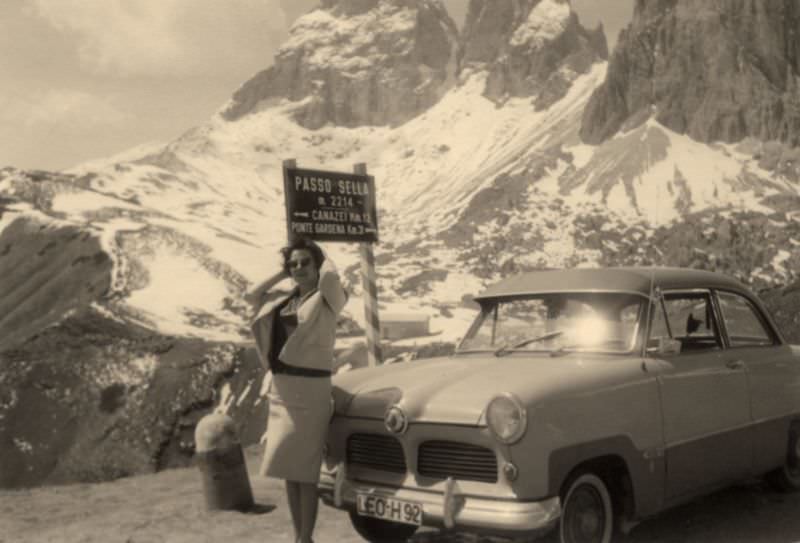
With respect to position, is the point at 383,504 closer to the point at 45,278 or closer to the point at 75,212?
the point at 45,278

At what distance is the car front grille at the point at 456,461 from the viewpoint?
4633 mm

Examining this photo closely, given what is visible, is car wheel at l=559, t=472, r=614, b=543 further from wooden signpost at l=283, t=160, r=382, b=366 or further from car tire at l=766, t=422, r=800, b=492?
wooden signpost at l=283, t=160, r=382, b=366

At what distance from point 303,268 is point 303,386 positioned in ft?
2.34

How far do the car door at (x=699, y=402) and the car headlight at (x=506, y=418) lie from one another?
1.27 m

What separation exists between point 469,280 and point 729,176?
3920cm

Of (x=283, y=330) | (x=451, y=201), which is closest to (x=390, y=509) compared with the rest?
(x=283, y=330)

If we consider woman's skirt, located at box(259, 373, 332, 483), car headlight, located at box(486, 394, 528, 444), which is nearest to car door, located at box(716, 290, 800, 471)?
car headlight, located at box(486, 394, 528, 444)

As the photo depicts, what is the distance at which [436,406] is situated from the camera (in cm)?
482

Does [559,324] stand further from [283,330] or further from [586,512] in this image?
[283,330]

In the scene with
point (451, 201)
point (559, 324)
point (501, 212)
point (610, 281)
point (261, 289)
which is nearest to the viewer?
point (261, 289)

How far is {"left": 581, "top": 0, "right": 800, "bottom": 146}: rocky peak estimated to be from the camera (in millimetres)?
120500

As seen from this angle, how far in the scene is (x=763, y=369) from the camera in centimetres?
634

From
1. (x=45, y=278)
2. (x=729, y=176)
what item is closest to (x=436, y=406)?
(x=45, y=278)

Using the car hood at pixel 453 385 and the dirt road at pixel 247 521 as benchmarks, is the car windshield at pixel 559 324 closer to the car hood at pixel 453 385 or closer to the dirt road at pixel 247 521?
the car hood at pixel 453 385
